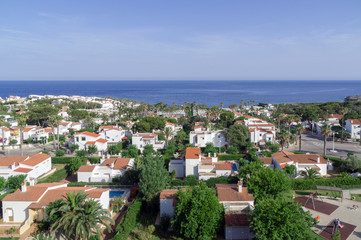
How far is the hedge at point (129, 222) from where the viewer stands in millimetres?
19203

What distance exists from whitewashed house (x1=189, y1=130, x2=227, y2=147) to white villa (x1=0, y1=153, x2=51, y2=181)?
25401 mm

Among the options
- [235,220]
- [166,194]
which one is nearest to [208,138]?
[166,194]

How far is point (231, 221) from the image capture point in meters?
19.3

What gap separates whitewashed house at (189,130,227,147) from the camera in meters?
50.7

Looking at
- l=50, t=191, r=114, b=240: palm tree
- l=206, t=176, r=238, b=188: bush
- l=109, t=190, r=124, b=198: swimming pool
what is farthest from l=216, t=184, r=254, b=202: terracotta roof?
l=109, t=190, r=124, b=198: swimming pool

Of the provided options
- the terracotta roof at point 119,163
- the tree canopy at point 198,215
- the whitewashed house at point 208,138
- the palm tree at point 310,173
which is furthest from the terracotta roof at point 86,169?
the palm tree at point 310,173

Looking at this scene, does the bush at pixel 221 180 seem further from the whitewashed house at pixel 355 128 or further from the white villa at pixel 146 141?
the whitewashed house at pixel 355 128

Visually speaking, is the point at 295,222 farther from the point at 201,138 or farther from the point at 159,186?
the point at 201,138

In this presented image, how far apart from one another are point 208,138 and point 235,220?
104 feet

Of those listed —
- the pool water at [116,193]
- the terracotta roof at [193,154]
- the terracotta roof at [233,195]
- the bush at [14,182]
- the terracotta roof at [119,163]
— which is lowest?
the pool water at [116,193]

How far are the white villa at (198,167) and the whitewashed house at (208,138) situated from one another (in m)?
12.6

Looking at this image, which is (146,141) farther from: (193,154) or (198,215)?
(198,215)

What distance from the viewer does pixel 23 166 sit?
35438mm

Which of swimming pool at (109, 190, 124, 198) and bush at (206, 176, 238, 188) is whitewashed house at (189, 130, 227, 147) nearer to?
bush at (206, 176, 238, 188)
